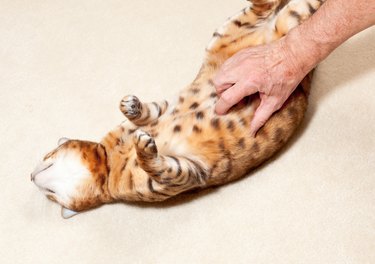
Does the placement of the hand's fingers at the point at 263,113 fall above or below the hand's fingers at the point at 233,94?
below

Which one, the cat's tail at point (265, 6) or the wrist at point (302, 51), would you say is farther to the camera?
the cat's tail at point (265, 6)

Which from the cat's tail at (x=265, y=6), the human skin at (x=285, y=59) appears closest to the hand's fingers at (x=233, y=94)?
the human skin at (x=285, y=59)

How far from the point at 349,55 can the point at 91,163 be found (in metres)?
1.22

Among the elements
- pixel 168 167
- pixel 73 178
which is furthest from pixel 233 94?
pixel 73 178

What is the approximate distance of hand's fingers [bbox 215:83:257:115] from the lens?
5.31 ft

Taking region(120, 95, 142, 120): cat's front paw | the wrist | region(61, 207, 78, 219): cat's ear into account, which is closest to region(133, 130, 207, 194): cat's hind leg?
region(120, 95, 142, 120): cat's front paw

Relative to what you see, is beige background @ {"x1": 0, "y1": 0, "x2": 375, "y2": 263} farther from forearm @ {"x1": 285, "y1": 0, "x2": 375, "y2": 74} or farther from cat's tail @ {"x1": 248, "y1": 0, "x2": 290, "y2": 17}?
forearm @ {"x1": 285, "y1": 0, "x2": 375, "y2": 74}

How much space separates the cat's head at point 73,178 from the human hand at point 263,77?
0.57m

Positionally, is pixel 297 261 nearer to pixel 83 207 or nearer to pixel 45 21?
pixel 83 207

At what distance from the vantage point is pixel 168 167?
5.36 feet

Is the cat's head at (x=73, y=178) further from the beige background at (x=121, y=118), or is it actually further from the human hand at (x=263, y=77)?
the human hand at (x=263, y=77)

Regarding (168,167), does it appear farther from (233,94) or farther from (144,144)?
(233,94)

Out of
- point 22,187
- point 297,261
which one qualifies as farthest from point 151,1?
point 297,261

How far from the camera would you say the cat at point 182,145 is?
5.60ft
